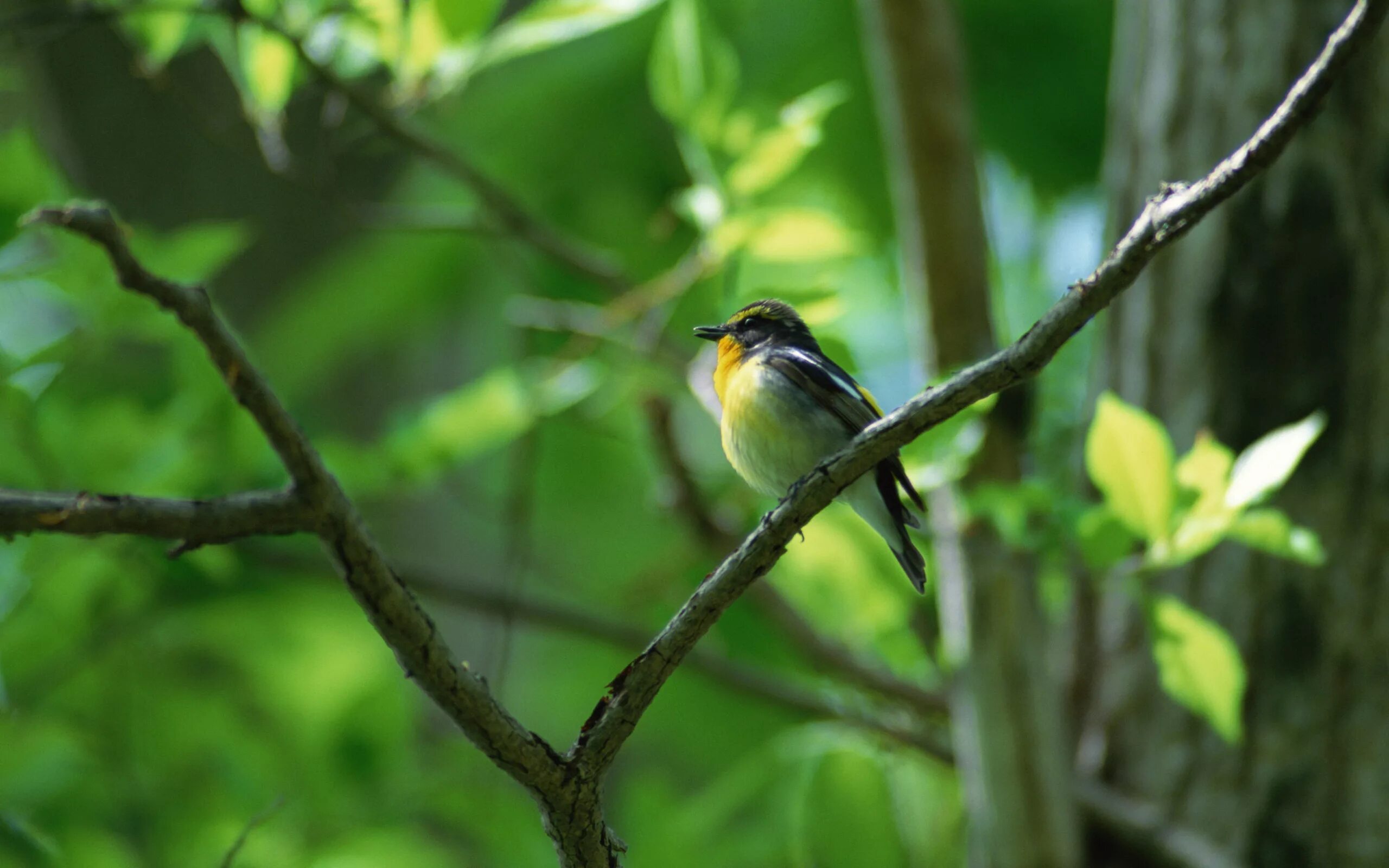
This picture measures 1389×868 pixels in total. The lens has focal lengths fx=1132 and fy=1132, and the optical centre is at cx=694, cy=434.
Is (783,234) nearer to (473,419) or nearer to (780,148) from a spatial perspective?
(780,148)

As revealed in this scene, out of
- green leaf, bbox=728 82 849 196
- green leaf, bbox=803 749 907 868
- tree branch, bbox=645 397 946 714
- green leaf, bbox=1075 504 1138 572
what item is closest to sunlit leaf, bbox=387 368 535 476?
tree branch, bbox=645 397 946 714

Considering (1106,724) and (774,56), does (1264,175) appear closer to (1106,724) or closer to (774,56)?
(1106,724)

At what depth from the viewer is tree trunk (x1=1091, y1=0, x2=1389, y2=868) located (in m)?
3.31

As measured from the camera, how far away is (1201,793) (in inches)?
135

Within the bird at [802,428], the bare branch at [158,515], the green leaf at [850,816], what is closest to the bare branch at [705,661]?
the green leaf at [850,816]

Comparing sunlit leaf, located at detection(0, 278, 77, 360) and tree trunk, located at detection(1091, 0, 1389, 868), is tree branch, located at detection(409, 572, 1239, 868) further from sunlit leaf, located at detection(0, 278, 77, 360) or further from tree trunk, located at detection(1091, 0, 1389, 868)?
sunlit leaf, located at detection(0, 278, 77, 360)

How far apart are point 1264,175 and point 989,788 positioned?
6.65ft

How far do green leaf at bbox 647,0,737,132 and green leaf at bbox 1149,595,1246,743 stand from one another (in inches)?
71.0

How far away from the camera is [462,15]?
10.1ft

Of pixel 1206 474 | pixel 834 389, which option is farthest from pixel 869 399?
pixel 1206 474

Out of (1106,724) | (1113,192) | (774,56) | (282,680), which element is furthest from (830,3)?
(282,680)

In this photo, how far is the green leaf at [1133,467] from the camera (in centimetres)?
237

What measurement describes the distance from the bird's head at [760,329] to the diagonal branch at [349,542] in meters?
1.89

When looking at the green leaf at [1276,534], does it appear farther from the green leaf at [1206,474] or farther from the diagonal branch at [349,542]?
the diagonal branch at [349,542]
